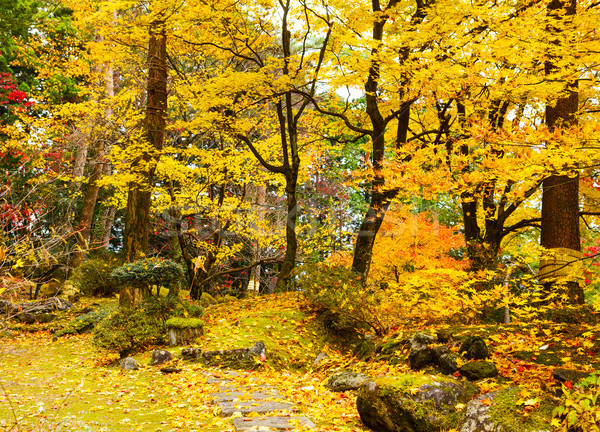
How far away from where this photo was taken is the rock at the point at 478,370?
4754 mm

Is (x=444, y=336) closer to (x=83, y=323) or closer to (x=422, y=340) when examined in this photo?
(x=422, y=340)

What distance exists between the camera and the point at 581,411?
3293mm

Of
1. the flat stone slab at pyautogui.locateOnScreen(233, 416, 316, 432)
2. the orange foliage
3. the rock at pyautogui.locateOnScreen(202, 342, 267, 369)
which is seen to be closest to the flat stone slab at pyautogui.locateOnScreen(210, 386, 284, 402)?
the flat stone slab at pyautogui.locateOnScreen(233, 416, 316, 432)

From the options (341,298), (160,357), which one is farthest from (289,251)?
(160,357)

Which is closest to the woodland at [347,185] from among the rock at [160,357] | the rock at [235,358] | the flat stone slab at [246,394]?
the rock at [235,358]

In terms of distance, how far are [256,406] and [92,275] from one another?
457 inches

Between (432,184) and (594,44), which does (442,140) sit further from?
(594,44)

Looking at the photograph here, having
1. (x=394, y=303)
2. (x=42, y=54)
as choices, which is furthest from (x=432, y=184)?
(x=42, y=54)

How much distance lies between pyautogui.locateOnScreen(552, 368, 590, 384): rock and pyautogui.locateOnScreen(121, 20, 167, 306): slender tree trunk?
8.15 meters

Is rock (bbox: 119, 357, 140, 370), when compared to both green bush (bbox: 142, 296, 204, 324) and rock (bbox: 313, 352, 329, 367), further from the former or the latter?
rock (bbox: 313, 352, 329, 367)

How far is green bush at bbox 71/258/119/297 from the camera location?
46.8 ft

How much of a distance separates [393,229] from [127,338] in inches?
309

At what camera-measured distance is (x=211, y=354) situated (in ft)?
23.6

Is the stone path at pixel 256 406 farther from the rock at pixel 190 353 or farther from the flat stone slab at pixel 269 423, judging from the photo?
the rock at pixel 190 353
